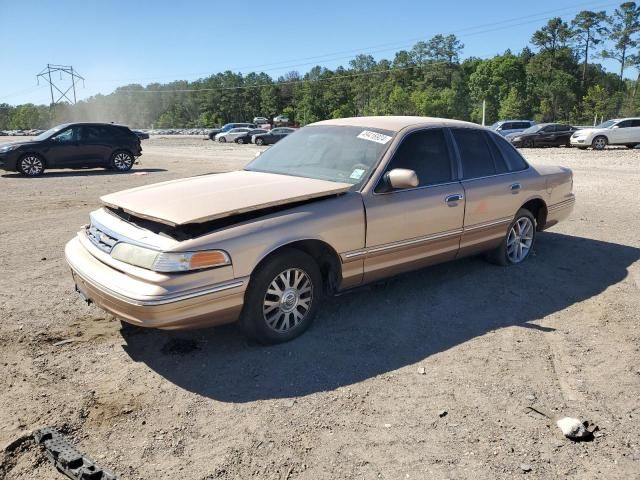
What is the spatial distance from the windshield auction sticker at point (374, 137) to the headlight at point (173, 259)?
1912mm

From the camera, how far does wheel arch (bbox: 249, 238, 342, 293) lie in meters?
4.01

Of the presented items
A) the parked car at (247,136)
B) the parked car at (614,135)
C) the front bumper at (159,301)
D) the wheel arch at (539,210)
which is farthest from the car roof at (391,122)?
the parked car at (247,136)

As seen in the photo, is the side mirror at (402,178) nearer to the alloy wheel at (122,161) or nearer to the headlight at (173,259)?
the headlight at (173,259)

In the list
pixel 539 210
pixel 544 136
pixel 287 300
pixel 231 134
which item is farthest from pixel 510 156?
pixel 231 134

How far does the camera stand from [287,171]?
16.2ft

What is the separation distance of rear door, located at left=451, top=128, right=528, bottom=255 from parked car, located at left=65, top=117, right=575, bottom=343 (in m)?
0.02

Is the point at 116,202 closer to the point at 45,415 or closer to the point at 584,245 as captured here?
the point at 45,415

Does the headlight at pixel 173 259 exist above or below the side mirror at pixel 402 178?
below

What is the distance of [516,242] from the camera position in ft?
19.9

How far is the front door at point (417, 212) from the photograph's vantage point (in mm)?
4438

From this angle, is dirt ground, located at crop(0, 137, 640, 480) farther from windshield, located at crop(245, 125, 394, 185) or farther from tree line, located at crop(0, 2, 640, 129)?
tree line, located at crop(0, 2, 640, 129)

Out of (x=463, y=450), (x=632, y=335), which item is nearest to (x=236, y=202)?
(x=463, y=450)

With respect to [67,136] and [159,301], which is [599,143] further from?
[159,301]

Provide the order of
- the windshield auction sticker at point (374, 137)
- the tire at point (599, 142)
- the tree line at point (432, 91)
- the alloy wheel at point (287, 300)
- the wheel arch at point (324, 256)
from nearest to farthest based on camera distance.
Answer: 1. the alloy wheel at point (287, 300)
2. the wheel arch at point (324, 256)
3. the windshield auction sticker at point (374, 137)
4. the tire at point (599, 142)
5. the tree line at point (432, 91)
